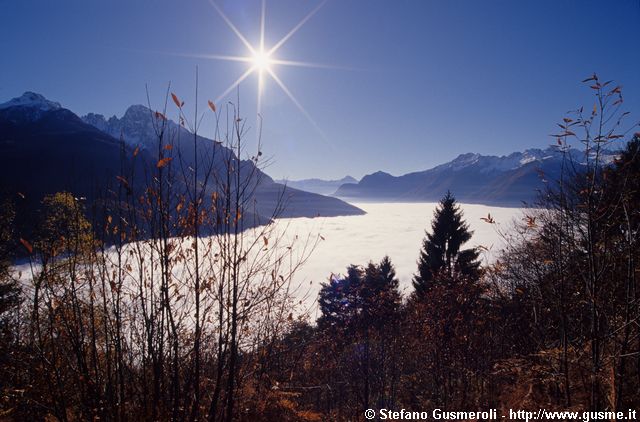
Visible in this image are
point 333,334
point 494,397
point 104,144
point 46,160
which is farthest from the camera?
point 104,144

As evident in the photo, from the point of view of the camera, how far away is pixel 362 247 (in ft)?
584

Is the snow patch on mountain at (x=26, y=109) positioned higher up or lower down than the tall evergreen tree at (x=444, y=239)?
higher up

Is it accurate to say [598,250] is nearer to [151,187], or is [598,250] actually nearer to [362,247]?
[151,187]

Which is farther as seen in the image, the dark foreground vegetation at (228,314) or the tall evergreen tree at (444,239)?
the tall evergreen tree at (444,239)

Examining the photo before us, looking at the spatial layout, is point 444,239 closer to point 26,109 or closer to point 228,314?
point 228,314

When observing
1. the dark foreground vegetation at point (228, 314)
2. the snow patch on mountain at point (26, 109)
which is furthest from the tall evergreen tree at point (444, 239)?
the snow patch on mountain at point (26, 109)

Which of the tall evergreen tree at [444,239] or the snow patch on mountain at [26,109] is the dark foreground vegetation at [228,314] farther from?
the snow patch on mountain at [26,109]

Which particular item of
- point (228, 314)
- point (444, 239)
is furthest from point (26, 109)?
point (228, 314)

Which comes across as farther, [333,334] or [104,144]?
[104,144]

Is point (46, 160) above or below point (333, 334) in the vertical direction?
above

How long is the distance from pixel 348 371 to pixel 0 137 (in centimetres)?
21317

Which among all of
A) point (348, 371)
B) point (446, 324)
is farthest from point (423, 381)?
point (446, 324)

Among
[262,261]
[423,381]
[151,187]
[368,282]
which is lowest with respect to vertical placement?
[423,381]

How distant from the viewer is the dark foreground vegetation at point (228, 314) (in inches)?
140
